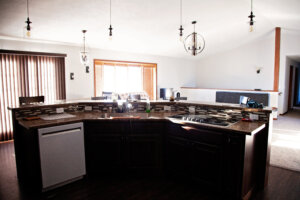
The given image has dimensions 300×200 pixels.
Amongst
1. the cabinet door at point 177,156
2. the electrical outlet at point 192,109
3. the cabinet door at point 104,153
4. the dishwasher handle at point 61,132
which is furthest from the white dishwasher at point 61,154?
the electrical outlet at point 192,109

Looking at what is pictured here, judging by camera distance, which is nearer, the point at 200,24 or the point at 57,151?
the point at 57,151

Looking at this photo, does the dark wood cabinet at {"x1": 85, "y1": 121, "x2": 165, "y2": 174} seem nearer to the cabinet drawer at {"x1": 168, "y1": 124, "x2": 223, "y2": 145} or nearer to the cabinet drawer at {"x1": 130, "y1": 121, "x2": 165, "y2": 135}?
the cabinet drawer at {"x1": 130, "y1": 121, "x2": 165, "y2": 135}

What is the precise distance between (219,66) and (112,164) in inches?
322

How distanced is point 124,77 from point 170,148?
5014mm

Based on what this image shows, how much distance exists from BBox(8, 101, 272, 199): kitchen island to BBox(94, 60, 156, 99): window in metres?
3.62

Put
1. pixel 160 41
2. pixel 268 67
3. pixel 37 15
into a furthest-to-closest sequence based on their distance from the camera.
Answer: pixel 268 67, pixel 160 41, pixel 37 15

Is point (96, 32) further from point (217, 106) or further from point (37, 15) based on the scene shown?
point (217, 106)

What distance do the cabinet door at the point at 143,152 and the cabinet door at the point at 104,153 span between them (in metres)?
0.12

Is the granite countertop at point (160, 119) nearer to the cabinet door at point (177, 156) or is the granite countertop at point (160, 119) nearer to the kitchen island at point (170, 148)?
the kitchen island at point (170, 148)

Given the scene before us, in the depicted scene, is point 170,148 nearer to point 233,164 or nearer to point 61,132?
point 233,164

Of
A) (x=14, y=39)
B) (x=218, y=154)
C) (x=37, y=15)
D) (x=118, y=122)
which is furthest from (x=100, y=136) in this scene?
(x=14, y=39)

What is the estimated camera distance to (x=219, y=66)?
378 inches

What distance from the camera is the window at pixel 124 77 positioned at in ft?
21.7

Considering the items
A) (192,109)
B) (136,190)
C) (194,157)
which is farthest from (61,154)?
(192,109)
